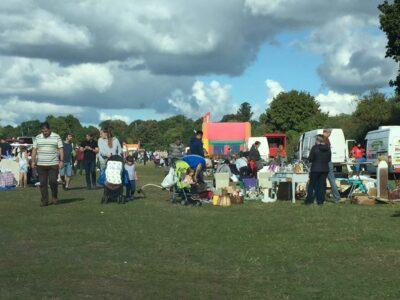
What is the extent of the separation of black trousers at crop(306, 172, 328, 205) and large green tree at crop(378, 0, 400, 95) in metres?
25.9

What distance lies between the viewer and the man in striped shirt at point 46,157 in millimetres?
15891

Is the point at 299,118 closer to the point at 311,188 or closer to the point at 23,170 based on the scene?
the point at 23,170

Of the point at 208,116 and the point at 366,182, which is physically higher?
the point at 208,116

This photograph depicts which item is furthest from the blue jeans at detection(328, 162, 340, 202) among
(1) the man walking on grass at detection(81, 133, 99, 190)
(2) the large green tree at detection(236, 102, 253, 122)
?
(2) the large green tree at detection(236, 102, 253, 122)

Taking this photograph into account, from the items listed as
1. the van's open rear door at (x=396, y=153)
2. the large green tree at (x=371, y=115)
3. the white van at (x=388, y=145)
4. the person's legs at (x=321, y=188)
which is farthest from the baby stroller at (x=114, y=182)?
the large green tree at (x=371, y=115)

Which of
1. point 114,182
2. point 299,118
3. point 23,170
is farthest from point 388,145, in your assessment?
point 299,118

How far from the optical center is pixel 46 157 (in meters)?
15.9

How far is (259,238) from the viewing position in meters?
10.3

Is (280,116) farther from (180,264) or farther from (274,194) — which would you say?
(180,264)

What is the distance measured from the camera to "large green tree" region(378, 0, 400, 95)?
4047cm

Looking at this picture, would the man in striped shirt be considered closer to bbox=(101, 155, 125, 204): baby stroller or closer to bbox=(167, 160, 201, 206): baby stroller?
bbox=(101, 155, 125, 204): baby stroller

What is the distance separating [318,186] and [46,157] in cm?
685

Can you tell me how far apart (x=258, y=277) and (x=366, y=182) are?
12294mm

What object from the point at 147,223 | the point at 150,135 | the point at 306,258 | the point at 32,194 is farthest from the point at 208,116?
the point at 150,135
